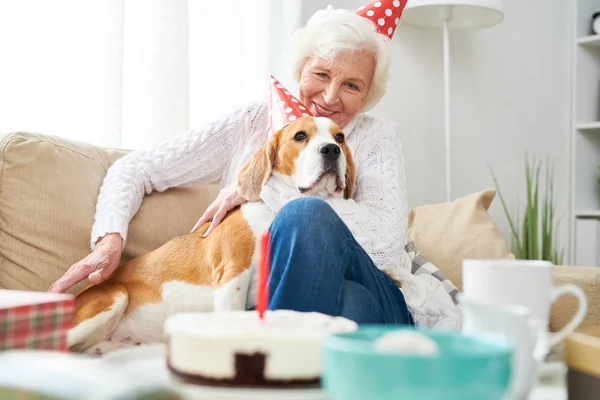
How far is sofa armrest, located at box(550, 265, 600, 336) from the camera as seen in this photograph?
69.6 inches

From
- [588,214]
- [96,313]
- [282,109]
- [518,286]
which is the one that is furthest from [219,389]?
[588,214]

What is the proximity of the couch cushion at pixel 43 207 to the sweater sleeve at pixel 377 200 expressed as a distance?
0.41 m

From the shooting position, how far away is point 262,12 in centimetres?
254

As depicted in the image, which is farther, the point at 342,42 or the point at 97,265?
the point at 342,42

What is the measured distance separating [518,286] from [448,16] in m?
2.41

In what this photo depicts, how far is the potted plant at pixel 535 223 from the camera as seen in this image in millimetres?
3137

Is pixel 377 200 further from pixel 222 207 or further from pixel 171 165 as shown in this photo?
pixel 171 165

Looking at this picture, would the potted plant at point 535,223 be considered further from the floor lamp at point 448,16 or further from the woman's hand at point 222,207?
the woman's hand at point 222,207

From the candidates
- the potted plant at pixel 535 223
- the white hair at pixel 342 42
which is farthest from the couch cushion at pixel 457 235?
the potted plant at pixel 535 223

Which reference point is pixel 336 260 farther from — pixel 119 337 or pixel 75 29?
pixel 75 29

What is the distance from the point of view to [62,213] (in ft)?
5.01

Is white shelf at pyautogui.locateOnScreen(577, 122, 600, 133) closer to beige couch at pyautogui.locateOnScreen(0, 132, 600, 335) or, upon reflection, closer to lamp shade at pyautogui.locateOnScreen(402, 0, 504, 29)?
lamp shade at pyautogui.locateOnScreen(402, 0, 504, 29)

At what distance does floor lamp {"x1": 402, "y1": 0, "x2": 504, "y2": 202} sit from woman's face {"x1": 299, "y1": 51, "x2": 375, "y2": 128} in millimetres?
979

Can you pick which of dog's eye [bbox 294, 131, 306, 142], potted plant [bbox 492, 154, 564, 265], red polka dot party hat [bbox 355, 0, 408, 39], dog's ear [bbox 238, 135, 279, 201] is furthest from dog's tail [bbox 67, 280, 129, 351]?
potted plant [bbox 492, 154, 564, 265]
